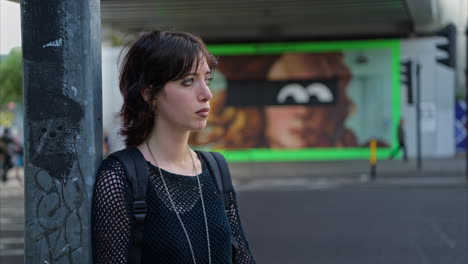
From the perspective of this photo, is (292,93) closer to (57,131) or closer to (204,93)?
(204,93)

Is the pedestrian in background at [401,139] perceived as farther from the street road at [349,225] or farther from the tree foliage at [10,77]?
the tree foliage at [10,77]

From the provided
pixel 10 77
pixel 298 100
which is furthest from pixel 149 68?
pixel 298 100

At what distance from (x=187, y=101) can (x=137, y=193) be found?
313 millimetres

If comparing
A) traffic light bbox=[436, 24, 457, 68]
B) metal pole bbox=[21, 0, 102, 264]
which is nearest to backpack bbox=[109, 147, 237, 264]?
metal pole bbox=[21, 0, 102, 264]

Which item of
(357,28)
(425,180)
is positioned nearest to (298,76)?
(357,28)

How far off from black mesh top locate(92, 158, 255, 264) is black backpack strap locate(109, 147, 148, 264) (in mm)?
15

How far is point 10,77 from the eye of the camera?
3725 millimetres

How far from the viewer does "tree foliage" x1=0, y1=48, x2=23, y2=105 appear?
9.66ft

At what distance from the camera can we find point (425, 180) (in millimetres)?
17656

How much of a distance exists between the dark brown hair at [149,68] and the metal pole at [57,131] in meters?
0.20

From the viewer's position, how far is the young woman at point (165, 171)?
1819 mm

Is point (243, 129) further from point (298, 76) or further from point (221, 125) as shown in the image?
point (298, 76)

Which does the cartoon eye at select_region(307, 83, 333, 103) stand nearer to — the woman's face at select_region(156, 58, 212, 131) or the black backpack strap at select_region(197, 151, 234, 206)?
the black backpack strap at select_region(197, 151, 234, 206)

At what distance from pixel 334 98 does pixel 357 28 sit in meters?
3.22
